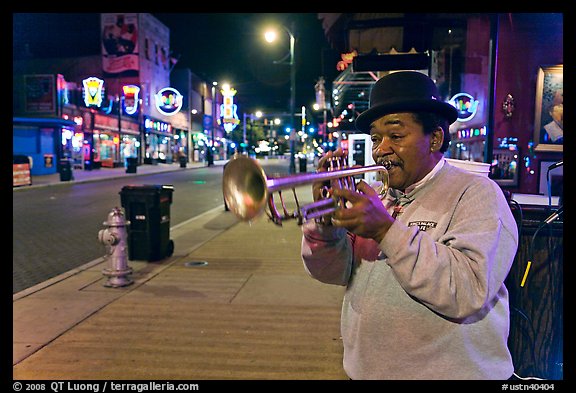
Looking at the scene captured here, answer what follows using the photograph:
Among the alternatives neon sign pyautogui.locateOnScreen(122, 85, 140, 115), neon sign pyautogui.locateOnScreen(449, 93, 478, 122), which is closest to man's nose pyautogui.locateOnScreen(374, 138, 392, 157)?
neon sign pyautogui.locateOnScreen(449, 93, 478, 122)

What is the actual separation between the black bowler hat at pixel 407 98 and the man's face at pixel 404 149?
0.04 metres

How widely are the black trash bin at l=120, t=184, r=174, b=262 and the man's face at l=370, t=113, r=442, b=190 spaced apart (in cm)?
610

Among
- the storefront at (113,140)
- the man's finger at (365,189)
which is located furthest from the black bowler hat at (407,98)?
the storefront at (113,140)

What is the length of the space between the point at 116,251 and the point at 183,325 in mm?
1917

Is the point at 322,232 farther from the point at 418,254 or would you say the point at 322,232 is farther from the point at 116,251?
the point at 116,251

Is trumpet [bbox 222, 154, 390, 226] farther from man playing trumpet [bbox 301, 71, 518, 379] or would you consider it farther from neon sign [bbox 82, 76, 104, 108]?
neon sign [bbox 82, 76, 104, 108]

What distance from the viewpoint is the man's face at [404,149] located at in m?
1.78

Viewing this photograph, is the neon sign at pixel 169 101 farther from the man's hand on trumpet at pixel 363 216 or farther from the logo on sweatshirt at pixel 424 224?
the man's hand on trumpet at pixel 363 216

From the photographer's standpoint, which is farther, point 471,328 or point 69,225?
point 69,225

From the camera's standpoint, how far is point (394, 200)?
1906 millimetres

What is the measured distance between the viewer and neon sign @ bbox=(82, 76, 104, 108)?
110 ft

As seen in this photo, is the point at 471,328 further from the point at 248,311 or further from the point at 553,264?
the point at 248,311

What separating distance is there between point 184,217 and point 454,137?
10754 millimetres

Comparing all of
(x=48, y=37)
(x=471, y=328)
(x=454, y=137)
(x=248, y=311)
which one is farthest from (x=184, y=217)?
(x=48, y=37)
